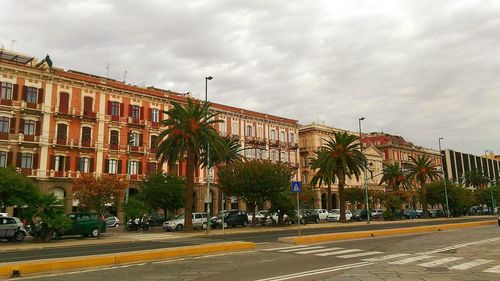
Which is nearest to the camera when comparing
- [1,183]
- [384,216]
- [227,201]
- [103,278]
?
[103,278]

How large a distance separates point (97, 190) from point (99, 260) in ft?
55.4

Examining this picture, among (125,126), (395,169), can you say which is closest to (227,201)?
(125,126)

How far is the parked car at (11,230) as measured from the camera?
92.6 ft

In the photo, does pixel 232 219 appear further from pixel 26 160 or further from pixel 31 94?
pixel 31 94

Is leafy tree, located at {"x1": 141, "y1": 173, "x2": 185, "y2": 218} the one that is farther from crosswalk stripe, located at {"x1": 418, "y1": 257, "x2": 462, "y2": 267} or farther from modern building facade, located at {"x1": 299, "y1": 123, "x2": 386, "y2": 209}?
modern building facade, located at {"x1": 299, "y1": 123, "x2": 386, "y2": 209}

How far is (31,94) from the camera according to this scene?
160ft

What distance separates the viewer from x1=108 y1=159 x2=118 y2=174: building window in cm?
5428

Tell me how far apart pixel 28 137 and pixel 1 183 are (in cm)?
2050

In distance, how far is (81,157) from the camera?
5200 cm

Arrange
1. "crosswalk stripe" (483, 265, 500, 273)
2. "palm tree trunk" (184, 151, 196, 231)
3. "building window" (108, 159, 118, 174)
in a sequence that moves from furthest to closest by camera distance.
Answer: "building window" (108, 159, 118, 174), "palm tree trunk" (184, 151, 196, 231), "crosswalk stripe" (483, 265, 500, 273)

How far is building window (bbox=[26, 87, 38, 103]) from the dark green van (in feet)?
79.1

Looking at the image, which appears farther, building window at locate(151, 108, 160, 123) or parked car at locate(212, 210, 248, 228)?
building window at locate(151, 108, 160, 123)

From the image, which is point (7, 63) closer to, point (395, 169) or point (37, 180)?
point (37, 180)

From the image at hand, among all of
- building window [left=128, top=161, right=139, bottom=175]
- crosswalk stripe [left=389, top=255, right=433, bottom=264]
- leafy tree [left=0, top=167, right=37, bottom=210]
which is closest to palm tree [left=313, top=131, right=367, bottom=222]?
building window [left=128, top=161, right=139, bottom=175]
